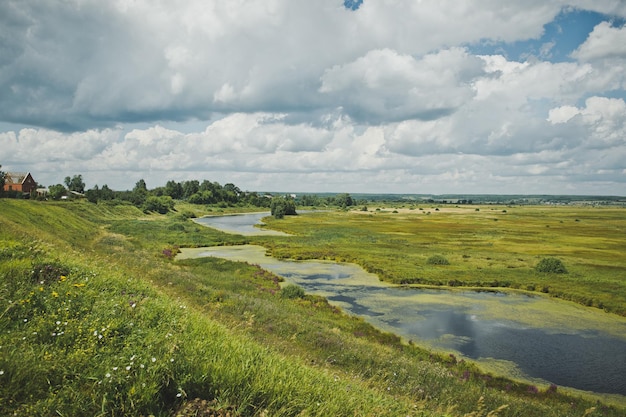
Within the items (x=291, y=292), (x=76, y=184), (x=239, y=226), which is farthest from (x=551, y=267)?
(x=76, y=184)

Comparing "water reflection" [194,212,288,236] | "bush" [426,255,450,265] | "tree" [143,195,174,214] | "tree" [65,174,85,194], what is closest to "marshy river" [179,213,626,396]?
"bush" [426,255,450,265]

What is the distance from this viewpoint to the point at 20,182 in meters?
98.2

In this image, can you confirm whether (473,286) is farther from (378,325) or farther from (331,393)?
(331,393)

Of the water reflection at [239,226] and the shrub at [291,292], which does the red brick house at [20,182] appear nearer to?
the water reflection at [239,226]

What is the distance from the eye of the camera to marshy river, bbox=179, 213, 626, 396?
20.1 m

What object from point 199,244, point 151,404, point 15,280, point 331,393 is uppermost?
point 15,280

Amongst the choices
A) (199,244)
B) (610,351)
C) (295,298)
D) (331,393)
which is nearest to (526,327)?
(610,351)

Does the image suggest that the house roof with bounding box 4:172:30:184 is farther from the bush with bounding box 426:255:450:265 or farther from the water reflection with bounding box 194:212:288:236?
the bush with bounding box 426:255:450:265

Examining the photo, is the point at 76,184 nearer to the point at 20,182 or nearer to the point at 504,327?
the point at 20,182

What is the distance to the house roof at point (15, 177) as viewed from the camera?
9631 centimetres

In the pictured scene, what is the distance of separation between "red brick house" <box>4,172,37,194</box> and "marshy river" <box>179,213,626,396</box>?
90.9 metres

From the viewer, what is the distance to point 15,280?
7.34 meters

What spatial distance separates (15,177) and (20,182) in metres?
2.18

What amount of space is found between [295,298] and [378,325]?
756 cm
